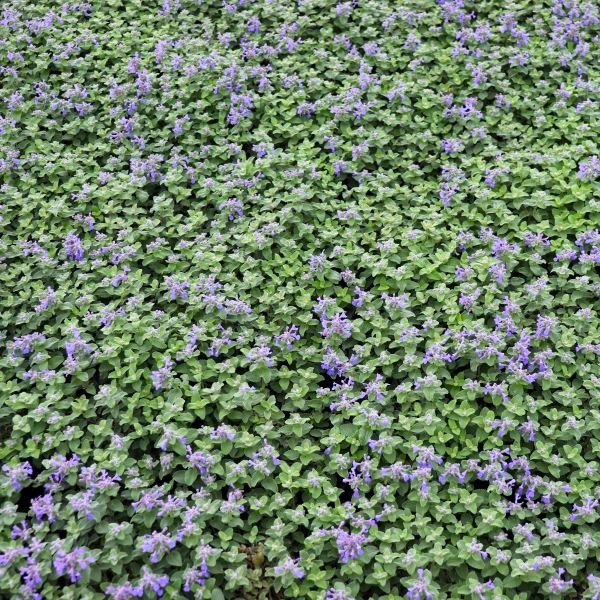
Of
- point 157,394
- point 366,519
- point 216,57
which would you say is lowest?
point 366,519

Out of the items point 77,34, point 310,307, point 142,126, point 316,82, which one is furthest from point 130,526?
point 77,34

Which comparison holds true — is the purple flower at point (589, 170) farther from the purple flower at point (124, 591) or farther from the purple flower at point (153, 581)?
the purple flower at point (124, 591)

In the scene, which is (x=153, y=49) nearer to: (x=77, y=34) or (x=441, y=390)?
(x=77, y=34)

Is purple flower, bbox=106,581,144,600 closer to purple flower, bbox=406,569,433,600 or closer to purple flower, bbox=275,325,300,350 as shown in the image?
purple flower, bbox=406,569,433,600

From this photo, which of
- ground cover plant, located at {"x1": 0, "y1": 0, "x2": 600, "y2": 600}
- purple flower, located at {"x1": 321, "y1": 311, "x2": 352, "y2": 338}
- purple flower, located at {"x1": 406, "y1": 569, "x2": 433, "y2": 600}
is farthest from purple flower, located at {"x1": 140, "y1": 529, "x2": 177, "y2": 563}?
purple flower, located at {"x1": 321, "y1": 311, "x2": 352, "y2": 338}

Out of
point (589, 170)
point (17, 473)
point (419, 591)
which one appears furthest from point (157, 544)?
point (589, 170)

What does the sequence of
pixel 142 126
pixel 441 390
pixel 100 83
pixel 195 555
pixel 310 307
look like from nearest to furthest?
1. pixel 195 555
2. pixel 441 390
3. pixel 310 307
4. pixel 142 126
5. pixel 100 83

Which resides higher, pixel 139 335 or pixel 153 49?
pixel 153 49

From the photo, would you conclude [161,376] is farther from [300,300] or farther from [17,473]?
[300,300]
